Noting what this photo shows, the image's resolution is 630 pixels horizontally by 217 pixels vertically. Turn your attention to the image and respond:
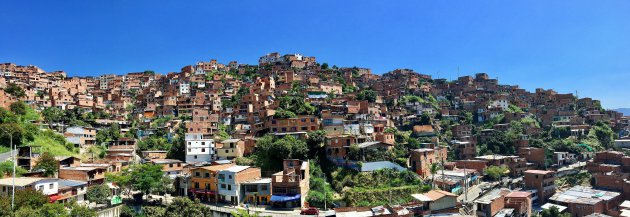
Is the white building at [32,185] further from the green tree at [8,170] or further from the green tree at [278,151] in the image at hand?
the green tree at [278,151]

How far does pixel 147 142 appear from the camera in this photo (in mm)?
52469

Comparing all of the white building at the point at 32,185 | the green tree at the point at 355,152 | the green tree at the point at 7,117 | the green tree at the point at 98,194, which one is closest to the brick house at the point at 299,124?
the green tree at the point at 355,152

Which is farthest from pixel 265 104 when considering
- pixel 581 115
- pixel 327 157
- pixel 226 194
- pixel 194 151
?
pixel 581 115

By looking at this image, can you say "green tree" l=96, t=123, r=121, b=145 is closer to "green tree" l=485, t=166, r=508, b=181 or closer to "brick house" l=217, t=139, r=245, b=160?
"brick house" l=217, t=139, r=245, b=160

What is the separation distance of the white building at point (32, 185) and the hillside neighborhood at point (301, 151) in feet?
0.40

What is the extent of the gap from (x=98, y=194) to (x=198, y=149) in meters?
15.2

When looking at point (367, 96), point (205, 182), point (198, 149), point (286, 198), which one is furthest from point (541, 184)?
point (198, 149)

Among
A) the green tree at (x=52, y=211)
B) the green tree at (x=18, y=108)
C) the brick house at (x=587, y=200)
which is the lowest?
the brick house at (x=587, y=200)

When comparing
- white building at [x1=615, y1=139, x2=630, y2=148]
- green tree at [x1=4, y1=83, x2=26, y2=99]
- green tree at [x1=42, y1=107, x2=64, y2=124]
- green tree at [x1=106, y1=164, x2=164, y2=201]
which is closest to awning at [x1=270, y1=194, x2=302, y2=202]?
green tree at [x1=106, y1=164, x2=164, y2=201]

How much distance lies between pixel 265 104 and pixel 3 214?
126 ft

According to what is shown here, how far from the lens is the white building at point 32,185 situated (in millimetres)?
30422

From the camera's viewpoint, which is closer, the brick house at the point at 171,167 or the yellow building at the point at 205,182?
the yellow building at the point at 205,182

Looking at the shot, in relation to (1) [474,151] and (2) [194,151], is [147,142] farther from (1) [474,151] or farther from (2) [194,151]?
(1) [474,151]

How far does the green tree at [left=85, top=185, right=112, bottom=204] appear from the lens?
1332 inches
